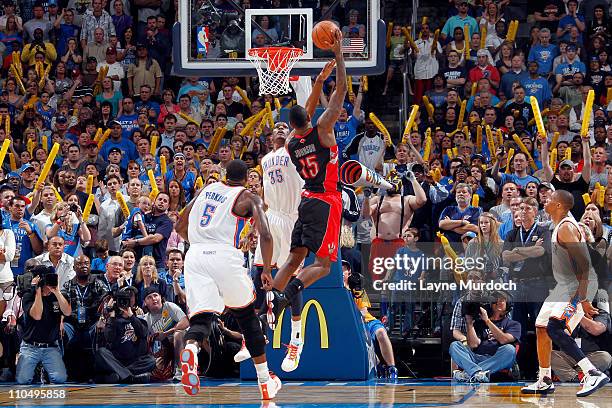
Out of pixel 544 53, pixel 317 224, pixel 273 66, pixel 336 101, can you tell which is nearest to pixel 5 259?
pixel 273 66

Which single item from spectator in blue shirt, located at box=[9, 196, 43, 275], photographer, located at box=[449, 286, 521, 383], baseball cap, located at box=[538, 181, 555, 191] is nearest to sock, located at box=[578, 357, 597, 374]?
photographer, located at box=[449, 286, 521, 383]

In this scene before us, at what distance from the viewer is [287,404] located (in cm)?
919

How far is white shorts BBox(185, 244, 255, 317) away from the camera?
894cm

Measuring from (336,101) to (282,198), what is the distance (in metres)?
1.46

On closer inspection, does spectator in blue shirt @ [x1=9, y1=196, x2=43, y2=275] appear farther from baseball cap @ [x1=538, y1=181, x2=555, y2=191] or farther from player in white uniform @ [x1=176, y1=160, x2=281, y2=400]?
baseball cap @ [x1=538, y1=181, x2=555, y2=191]

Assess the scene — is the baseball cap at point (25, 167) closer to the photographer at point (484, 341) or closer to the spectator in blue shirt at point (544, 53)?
the photographer at point (484, 341)

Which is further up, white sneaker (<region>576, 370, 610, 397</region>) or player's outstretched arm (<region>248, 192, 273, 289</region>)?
player's outstretched arm (<region>248, 192, 273, 289</region>)

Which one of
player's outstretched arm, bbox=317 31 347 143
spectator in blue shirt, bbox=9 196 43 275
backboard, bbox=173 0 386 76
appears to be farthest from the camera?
spectator in blue shirt, bbox=9 196 43 275

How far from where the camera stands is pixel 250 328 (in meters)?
9.04

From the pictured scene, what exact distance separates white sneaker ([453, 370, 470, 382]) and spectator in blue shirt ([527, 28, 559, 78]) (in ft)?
23.5

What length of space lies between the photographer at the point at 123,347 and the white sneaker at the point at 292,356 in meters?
2.11

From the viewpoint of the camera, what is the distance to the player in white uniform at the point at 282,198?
10.4 metres

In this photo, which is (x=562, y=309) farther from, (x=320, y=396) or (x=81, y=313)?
(x=81, y=313)

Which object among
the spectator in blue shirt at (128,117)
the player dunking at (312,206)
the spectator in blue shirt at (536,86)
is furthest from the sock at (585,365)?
the spectator in blue shirt at (128,117)
